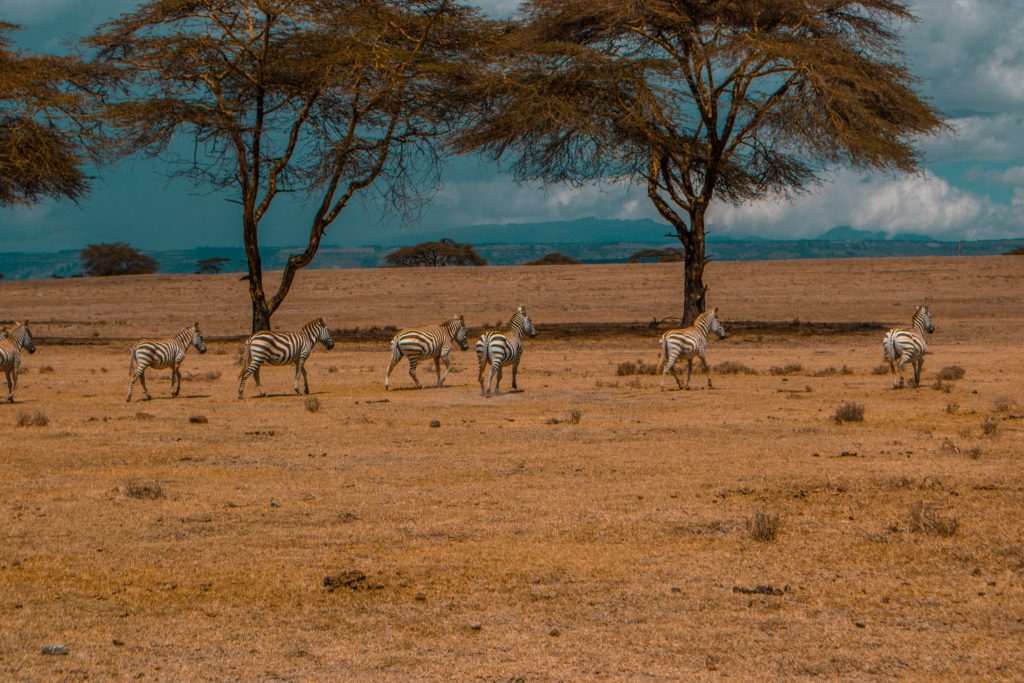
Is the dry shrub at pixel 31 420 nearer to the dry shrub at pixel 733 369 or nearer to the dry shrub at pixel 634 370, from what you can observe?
the dry shrub at pixel 634 370

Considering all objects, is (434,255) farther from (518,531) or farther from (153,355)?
(518,531)

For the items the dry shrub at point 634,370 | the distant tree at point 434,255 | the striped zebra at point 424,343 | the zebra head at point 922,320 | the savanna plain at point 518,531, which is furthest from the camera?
the distant tree at point 434,255

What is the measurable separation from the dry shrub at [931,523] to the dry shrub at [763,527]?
1.22m

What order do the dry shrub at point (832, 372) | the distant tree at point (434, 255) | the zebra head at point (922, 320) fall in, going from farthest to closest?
1. the distant tree at point (434, 255)
2. the dry shrub at point (832, 372)
3. the zebra head at point (922, 320)

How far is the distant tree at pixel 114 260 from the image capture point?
107787 mm

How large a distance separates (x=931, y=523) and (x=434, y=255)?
93.0 m

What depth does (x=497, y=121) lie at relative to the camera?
39688mm

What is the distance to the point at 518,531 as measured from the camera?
10789 millimetres

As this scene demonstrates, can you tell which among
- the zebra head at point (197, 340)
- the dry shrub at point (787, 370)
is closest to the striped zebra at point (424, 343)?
the zebra head at point (197, 340)

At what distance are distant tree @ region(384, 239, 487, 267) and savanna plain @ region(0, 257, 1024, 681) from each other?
7679cm

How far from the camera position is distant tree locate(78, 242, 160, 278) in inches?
4244

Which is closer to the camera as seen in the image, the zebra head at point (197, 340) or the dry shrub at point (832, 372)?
the zebra head at point (197, 340)

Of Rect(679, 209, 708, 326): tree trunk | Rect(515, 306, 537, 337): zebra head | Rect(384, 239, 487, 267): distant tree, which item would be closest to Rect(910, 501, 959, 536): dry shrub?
Rect(515, 306, 537, 337): zebra head

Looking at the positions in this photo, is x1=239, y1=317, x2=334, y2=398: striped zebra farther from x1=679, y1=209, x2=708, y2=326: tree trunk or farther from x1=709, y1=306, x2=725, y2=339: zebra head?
x1=679, y1=209, x2=708, y2=326: tree trunk
